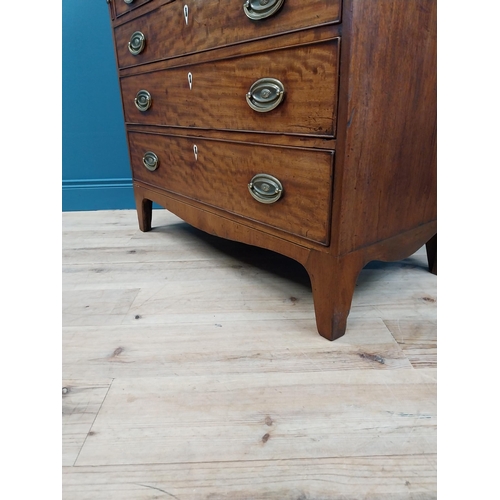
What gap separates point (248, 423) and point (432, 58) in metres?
0.79

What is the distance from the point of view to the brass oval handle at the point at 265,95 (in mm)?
705

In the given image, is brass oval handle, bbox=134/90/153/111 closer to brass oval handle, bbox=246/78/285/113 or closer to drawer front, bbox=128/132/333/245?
drawer front, bbox=128/132/333/245

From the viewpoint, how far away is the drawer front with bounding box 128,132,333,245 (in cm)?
71

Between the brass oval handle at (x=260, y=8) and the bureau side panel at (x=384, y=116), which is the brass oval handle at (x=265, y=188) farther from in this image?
the brass oval handle at (x=260, y=8)

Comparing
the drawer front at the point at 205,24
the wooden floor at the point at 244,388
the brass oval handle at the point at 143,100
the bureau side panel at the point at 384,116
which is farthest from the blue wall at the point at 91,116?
the bureau side panel at the point at 384,116

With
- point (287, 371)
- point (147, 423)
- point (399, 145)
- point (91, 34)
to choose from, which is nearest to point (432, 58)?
point (399, 145)

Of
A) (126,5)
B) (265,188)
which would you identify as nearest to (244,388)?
(265,188)

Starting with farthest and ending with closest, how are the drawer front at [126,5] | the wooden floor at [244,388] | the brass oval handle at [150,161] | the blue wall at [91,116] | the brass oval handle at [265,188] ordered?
the blue wall at [91,116]
the brass oval handle at [150,161]
the drawer front at [126,5]
the brass oval handle at [265,188]
the wooden floor at [244,388]

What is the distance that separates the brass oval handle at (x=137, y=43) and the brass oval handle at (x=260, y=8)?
55 centimetres

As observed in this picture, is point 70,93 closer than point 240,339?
No

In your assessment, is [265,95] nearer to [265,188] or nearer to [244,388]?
[265,188]

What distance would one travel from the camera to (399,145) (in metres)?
0.75

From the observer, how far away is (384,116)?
27.1 inches

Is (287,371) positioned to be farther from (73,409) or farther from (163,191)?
(163,191)
